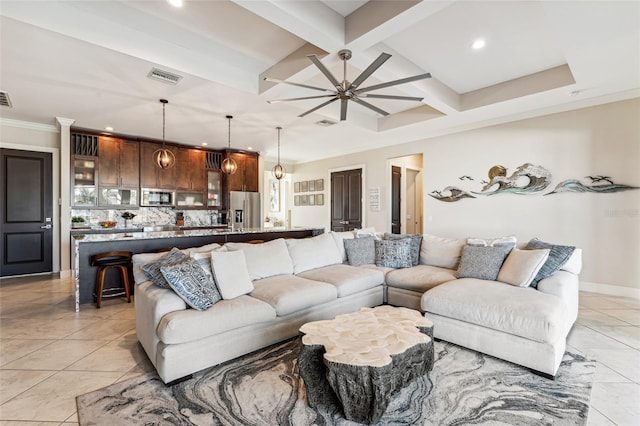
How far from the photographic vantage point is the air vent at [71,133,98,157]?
18.7 ft

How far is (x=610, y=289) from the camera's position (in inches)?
168

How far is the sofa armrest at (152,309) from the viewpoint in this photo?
7.38 ft

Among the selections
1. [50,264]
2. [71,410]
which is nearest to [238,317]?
[71,410]

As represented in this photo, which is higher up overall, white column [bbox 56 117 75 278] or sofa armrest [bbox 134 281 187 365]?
white column [bbox 56 117 75 278]

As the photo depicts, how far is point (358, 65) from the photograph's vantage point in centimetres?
333

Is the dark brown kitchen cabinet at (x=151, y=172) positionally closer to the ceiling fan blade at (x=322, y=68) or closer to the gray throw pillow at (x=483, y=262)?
the ceiling fan blade at (x=322, y=68)

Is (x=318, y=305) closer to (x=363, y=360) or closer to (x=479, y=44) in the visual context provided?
(x=363, y=360)

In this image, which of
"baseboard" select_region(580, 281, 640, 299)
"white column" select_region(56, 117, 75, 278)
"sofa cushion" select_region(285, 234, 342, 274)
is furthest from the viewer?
"white column" select_region(56, 117, 75, 278)

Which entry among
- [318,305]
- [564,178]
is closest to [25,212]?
[318,305]

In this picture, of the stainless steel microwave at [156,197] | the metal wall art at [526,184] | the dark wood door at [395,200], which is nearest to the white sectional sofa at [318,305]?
the metal wall art at [526,184]

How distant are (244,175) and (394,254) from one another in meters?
5.01

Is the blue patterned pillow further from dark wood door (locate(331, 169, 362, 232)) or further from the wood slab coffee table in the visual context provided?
dark wood door (locate(331, 169, 362, 232))

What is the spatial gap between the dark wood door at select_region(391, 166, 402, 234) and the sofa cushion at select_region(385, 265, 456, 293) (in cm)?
340

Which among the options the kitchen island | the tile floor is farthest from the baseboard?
the kitchen island
